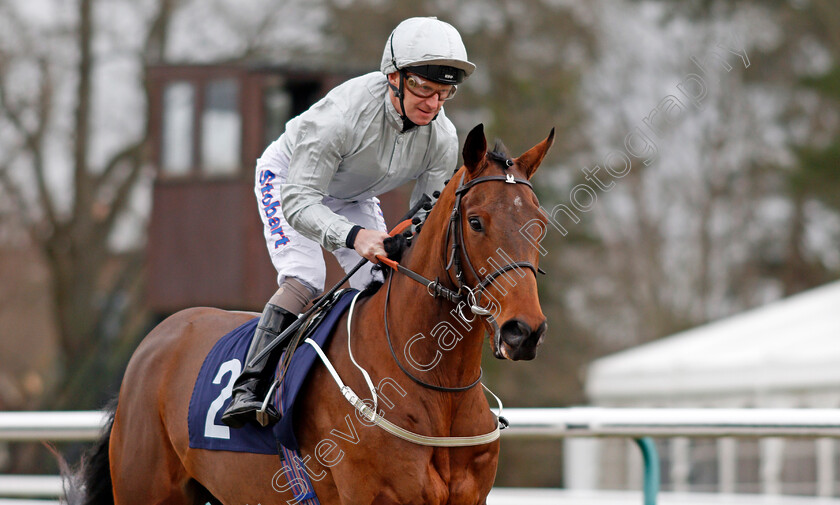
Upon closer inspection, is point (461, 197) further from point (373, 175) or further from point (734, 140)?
point (734, 140)

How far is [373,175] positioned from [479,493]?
1.34 metres

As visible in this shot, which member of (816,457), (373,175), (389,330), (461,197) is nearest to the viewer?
(461,197)

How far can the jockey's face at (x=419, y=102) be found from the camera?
3.86 meters

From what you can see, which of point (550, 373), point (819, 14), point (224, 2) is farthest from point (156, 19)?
point (819, 14)

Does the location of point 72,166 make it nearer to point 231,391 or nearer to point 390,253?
point 231,391

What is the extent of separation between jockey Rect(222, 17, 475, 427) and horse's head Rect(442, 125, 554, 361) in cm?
43

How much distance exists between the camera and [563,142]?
19.9m

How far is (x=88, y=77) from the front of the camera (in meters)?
19.7

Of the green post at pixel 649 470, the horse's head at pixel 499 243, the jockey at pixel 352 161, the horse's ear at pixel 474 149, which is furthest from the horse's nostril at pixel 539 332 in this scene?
the green post at pixel 649 470

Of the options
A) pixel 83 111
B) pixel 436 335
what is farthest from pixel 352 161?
pixel 83 111

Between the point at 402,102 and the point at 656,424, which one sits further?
the point at 656,424

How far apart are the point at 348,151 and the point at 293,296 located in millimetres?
637

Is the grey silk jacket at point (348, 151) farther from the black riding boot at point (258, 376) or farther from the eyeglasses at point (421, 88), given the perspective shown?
the black riding boot at point (258, 376)

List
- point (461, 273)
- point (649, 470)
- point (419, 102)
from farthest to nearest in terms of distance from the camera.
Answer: point (649, 470) < point (419, 102) < point (461, 273)
